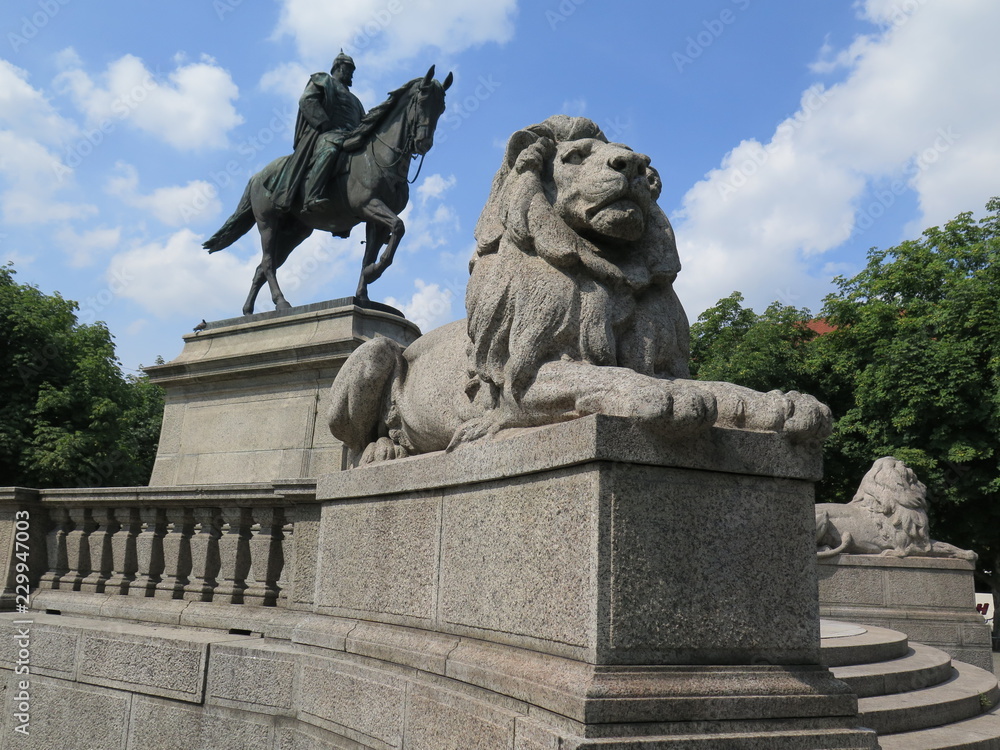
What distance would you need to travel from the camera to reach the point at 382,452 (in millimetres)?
5207

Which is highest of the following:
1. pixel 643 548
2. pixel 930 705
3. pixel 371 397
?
pixel 371 397

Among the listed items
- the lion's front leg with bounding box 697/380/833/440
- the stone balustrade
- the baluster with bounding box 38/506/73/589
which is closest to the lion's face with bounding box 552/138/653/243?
the lion's front leg with bounding box 697/380/833/440

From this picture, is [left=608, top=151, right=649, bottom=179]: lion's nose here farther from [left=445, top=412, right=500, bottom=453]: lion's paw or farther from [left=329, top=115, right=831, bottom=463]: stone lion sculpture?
[left=445, top=412, right=500, bottom=453]: lion's paw

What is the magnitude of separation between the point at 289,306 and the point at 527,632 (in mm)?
8981

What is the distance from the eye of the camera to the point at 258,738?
190 inches

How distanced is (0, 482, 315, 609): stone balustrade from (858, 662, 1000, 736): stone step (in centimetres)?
366

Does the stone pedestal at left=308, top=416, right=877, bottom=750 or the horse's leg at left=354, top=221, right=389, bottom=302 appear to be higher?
the horse's leg at left=354, top=221, right=389, bottom=302

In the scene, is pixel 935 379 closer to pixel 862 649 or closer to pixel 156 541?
pixel 862 649

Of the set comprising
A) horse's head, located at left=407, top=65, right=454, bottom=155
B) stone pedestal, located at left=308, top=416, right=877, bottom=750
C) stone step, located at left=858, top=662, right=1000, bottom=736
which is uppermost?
horse's head, located at left=407, top=65, right=454, bottom=155

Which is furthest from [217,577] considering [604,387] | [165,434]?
[165,434]

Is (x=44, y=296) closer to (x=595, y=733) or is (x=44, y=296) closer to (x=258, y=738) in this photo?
(x=258, y=738)

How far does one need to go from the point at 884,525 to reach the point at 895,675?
7.61m

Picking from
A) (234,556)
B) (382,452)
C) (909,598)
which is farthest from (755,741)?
(909,598)

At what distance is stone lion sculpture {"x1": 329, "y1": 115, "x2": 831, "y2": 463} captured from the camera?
3.60 meters
